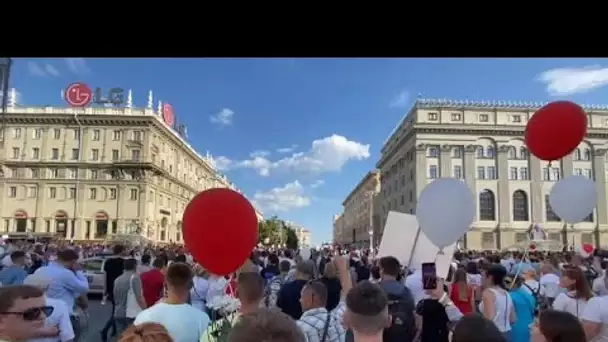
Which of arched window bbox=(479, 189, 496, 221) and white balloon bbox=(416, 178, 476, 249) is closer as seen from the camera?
white balloon bbox=(416, 178, 476, 249)

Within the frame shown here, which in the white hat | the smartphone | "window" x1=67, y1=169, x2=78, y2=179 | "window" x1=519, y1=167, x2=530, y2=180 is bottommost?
the white hat

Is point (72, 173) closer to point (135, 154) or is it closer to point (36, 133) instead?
point (36, 133)

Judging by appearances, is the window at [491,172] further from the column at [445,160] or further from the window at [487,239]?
the window at [487,239]

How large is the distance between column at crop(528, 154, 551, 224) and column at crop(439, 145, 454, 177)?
9.87 m

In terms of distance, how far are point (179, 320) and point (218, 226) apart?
0.88 meters

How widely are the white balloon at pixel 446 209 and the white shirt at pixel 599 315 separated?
158 cm

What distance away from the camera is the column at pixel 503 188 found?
204ft

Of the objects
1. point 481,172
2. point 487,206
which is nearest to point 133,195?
point 481,172

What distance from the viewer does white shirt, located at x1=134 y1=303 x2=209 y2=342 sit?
3.75 m

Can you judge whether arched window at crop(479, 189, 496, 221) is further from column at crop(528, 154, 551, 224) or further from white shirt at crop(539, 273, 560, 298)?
white shirt at crop(539, 273, 560, 298)

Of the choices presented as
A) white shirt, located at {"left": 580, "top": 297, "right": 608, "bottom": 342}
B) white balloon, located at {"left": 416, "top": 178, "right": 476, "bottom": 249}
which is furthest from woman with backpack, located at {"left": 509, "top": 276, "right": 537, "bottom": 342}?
white shirt, located at {"left": 580, "top": 297, "right": 608, "bottom": 342}
